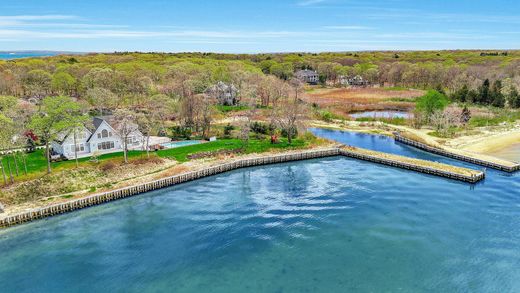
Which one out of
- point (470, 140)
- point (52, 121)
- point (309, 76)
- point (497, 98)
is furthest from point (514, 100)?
point (52, 121)

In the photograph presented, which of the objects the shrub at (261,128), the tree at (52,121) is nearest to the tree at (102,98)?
the shrub at (261,128)

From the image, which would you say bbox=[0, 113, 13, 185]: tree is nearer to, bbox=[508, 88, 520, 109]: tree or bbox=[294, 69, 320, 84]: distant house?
bbox=[508, 88, 520, 109]: tree

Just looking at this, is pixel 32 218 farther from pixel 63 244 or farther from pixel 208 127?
pixel 208 127

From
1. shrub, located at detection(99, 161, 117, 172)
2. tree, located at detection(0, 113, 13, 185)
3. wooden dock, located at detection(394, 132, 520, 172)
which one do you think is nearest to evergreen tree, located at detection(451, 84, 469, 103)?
wooden dock, located at detection(394, 132, 520, 172)

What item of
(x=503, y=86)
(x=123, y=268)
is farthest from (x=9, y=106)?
(x=503, y=86)

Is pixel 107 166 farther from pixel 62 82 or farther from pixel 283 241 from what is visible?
pixel 62 82
